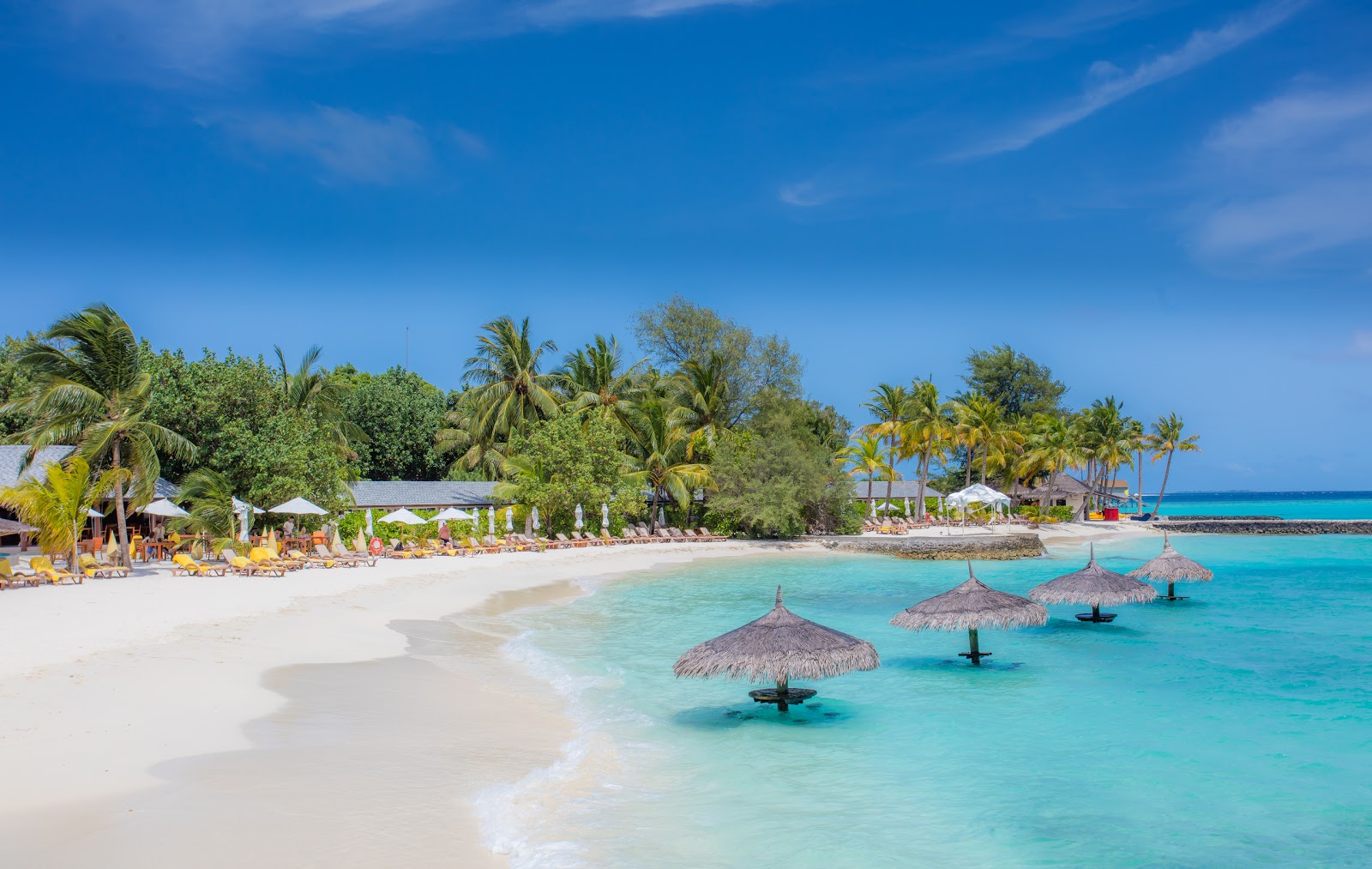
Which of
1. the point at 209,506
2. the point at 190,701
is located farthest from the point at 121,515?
the point at 190,701

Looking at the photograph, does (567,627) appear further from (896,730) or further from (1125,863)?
(1125,863)

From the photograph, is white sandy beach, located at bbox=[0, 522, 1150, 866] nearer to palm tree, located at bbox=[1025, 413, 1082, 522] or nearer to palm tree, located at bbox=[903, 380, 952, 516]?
palm tree, located at bbox=[903, 380, 952, 516]

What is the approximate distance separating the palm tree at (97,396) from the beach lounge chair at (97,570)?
1.86 feet

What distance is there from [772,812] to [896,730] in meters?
3.64

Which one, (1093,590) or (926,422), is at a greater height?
(926,422)

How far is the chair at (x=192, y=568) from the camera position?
22625mm

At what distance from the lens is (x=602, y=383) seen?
4447 centimetres

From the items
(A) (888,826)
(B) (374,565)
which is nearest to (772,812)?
(A) (888,826)

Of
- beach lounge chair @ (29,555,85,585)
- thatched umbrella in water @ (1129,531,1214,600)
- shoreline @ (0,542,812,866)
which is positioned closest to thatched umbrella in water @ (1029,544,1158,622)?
thatched umbrella in water @ (1129,531,1214,600)

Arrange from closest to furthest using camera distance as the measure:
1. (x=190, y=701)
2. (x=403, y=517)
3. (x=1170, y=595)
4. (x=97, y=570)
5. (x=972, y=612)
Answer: (x=190, y=701), (x=972, y=612), (x=97, y=570), (x=1170, y=595), (x=403, y=517)

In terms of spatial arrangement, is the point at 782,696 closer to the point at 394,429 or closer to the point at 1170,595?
the point at 1170,595

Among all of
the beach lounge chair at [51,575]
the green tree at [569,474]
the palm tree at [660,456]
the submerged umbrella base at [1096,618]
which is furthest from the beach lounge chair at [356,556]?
the submerged umbrella base at [1096,618]

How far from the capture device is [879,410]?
Answer: 5516cm

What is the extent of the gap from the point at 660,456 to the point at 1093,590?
87.1 ft
